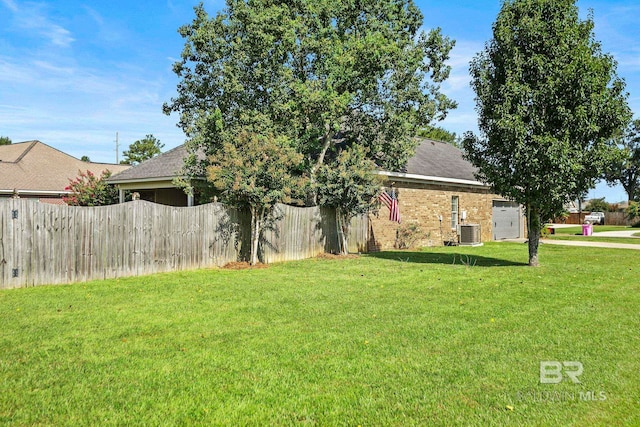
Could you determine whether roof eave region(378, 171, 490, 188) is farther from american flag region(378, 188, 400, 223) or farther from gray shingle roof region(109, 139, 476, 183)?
american flag region(378, 188, 400, 223)

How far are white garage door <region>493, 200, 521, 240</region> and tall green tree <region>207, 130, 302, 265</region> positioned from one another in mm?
15873

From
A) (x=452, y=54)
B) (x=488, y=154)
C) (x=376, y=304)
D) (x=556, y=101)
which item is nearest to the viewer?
(x=376, y=304)

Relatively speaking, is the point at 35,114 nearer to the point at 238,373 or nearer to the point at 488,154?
the point at 488,154

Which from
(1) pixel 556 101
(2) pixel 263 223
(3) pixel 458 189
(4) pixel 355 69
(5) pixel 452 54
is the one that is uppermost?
(5) pixel 452 54

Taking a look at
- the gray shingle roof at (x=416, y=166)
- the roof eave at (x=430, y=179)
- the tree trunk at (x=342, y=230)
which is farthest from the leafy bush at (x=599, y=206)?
the tree trunk at (x=342, y=230)

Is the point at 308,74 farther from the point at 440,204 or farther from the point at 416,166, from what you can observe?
the point at 440,204

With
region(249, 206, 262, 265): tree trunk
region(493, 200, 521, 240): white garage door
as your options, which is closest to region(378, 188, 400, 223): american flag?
region(249, 206, 262, 265): tree trunk

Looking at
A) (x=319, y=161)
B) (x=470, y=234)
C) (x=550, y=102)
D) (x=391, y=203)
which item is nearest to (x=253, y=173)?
(x=319, y=161)

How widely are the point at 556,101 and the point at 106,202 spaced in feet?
61.8

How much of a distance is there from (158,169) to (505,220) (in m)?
18.6

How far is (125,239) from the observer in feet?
35.6

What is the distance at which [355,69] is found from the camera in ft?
50.0

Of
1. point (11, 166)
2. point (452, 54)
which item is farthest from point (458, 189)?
point (11, 166)

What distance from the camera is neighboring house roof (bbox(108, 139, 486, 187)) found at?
18766mm
